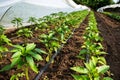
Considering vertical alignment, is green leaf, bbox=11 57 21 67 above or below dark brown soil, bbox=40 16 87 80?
above

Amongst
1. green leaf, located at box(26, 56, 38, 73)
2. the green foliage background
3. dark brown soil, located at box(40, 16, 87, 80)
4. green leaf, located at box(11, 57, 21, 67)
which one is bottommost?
the green foliage background

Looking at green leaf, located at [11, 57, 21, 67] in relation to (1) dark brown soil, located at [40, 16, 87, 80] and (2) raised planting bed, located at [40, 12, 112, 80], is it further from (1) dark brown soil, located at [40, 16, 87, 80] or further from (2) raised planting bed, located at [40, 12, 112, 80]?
(1) dark brown soil, located at [40, 16, 87, 80]

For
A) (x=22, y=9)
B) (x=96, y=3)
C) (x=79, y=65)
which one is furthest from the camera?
(x=96, y=3)

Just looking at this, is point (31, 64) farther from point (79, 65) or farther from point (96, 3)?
point (96, 3)

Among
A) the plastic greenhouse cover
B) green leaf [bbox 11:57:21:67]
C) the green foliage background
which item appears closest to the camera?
green leaf [bbox 11:57:21:67]

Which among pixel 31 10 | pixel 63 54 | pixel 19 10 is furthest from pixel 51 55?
pixel 31 10

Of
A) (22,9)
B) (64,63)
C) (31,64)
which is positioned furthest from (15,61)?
(22,9)

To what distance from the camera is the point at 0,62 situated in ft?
12.5

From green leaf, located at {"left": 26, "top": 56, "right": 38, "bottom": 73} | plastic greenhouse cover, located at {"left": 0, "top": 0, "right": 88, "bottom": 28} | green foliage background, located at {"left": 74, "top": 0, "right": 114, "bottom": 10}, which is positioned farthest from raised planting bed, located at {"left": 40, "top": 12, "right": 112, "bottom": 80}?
green foliage background, located at {"left": 74, "top": 0, "right": 114, "bottom": 10}

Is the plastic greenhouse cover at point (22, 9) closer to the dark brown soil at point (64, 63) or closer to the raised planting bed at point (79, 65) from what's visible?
the dark brown soil at point (64, 63)

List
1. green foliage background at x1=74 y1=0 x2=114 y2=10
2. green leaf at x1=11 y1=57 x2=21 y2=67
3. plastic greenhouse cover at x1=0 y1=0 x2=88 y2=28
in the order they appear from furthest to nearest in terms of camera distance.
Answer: green foliage background at x1=74 y1=0 x2=114 y2=10, plastic greenhouse cover at x1=0 y1=0 x2=88 y2=28, green leaf at x1=11 y1=57 x2=21 y2=67

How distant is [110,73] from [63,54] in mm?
1104

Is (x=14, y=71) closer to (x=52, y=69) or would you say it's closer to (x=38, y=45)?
(x=52, y=69)

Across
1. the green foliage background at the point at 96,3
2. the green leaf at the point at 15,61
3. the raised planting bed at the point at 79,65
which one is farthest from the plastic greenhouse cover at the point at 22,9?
the green foliage background at the point at 96,3
